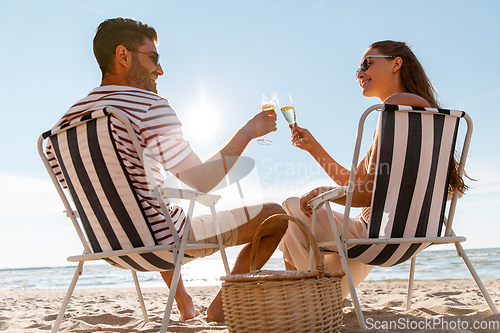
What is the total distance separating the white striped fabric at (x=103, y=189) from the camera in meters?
1.76

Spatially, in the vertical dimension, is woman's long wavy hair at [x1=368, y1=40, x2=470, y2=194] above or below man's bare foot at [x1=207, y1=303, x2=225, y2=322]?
above

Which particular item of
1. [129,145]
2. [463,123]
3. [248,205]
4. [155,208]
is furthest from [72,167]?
[463,123]

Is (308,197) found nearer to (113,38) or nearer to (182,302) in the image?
(182,302)

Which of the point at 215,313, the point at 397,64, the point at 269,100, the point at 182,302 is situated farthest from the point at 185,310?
the point at 397,64

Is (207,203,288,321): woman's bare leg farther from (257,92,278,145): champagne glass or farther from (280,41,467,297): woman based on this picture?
(257,92,278,145): champagne glass

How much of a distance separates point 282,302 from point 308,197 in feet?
2.65

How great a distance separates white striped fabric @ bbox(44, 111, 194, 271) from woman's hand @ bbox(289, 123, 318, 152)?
1.36 metres

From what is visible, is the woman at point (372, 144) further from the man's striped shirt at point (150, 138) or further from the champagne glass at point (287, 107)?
the man's striped shirt at point (150, 138)

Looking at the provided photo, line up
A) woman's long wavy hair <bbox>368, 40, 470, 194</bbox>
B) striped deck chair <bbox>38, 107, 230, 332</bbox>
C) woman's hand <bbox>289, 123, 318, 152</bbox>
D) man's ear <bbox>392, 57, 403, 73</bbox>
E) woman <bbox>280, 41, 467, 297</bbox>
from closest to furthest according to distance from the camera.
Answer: striped deck chair <bbox>38, 107, 230, 332</bbox>
woman <bbox>280, 41, 467, 297</bbox>
woman's long wavy hair <bbox>368, 40, 470, 194</bbox>
man's ear <bbox>392, 57, 403, 73</bbox>
woman's hand <bbox>289, 123, 318, 152</bbox>

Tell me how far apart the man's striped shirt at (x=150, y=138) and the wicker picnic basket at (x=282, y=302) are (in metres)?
0.58

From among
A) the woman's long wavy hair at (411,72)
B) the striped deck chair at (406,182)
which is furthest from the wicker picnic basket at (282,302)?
the woman's long wavy hair at (411,72)

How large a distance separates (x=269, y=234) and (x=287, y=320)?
0.82 meters

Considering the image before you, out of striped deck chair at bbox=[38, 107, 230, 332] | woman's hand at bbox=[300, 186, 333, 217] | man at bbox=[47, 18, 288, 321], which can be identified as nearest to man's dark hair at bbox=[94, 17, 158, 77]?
man at bbox=[47, 18, 288, 321]

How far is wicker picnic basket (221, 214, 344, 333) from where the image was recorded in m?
1.43
